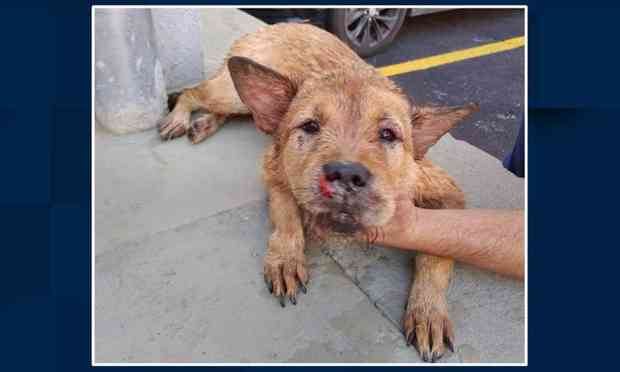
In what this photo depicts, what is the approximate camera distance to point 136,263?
3.63 m

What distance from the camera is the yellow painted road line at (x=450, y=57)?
761 centimetres

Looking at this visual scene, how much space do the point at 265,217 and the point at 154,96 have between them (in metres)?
1.73

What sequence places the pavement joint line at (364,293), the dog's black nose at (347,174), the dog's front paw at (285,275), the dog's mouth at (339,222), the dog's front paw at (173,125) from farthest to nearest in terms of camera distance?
the dog's front paw at (173,125) → the dog's front paw at (285,275) → the pavement joint line at (364,293) → the dog's mouth at (339,222) → the dog's black nose at (347,174)

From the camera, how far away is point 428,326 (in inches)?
123

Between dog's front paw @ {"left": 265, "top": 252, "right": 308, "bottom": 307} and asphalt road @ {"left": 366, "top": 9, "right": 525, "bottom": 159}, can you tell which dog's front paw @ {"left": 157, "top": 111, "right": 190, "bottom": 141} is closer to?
dog's front paw @ {"left": 265, "top": 252, "right": 308, "bottom": 307}

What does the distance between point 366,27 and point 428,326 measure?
5504 mm

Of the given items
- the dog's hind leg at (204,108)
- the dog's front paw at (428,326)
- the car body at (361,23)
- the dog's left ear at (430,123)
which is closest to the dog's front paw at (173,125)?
the dog's hind leg at (204,108)

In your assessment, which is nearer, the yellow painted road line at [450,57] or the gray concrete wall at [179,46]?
the gray concrete wall at [179,46]

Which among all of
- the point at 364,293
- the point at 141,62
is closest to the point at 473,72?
the point at 141,62

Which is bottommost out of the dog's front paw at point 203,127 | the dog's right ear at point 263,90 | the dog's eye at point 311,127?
the dog's front paw at point 203,127

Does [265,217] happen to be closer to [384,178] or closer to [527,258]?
[384,178]

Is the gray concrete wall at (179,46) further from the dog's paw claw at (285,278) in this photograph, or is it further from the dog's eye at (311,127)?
the dog's paw claw at (285,278)

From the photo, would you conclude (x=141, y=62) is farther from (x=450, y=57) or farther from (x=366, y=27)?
(x=450, y=57)

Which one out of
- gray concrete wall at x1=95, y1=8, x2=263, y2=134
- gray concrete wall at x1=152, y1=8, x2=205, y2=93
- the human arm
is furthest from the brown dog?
gray concrete wall at x1=152, y1=8, x2=205, y2=93
